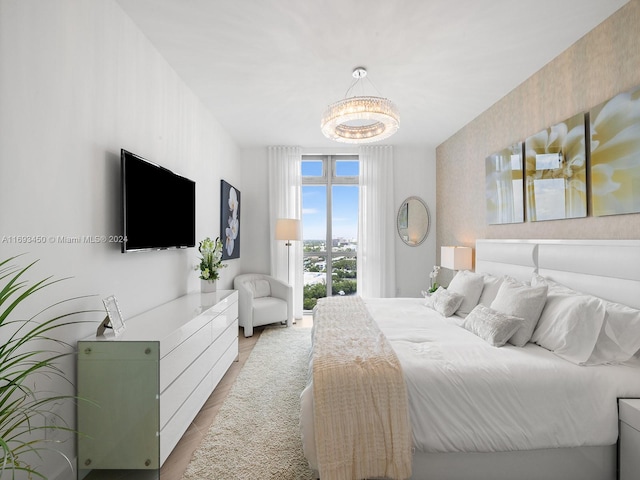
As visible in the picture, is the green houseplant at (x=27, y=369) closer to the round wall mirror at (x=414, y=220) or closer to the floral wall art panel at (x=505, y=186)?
the floral wall art panel at (x=505, y=186)

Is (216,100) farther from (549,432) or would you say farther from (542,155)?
(549,432)

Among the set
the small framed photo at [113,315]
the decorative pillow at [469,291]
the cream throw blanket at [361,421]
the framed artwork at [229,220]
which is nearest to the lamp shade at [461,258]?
the decorative pillow at [469,291]

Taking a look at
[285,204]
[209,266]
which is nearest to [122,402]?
[209,266]

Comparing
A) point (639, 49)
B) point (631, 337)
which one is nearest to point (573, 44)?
point (639, 49)

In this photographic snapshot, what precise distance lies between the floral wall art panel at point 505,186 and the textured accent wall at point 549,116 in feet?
0.32

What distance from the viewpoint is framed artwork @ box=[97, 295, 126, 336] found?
179 cm

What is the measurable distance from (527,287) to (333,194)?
11.8ft

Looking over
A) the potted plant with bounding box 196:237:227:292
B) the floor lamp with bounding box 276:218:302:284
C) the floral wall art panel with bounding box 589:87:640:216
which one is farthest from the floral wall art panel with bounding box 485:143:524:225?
the potted plant with bounding box 196:237:227:292

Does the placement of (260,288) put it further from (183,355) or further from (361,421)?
(361,421)

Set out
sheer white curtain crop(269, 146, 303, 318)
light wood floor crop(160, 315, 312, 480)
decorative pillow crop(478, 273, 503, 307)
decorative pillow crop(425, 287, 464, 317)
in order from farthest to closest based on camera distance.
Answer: sheer white curtain crop(269, 146, 303, 318) < decorative pillow crop(425, 287, 464, 317) < decorative pillow crop(478, 273, 503, 307) < light wood floor crop(160, 315, 312, 480)

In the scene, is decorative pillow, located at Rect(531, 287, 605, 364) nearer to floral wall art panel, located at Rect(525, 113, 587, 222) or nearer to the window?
floral wall art panel, located at Rect(525, 113, 587, 222)

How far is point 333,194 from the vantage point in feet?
18.2

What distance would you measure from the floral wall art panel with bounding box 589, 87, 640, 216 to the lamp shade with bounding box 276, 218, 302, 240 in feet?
11.2

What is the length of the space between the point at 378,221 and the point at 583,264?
10.3 feet
